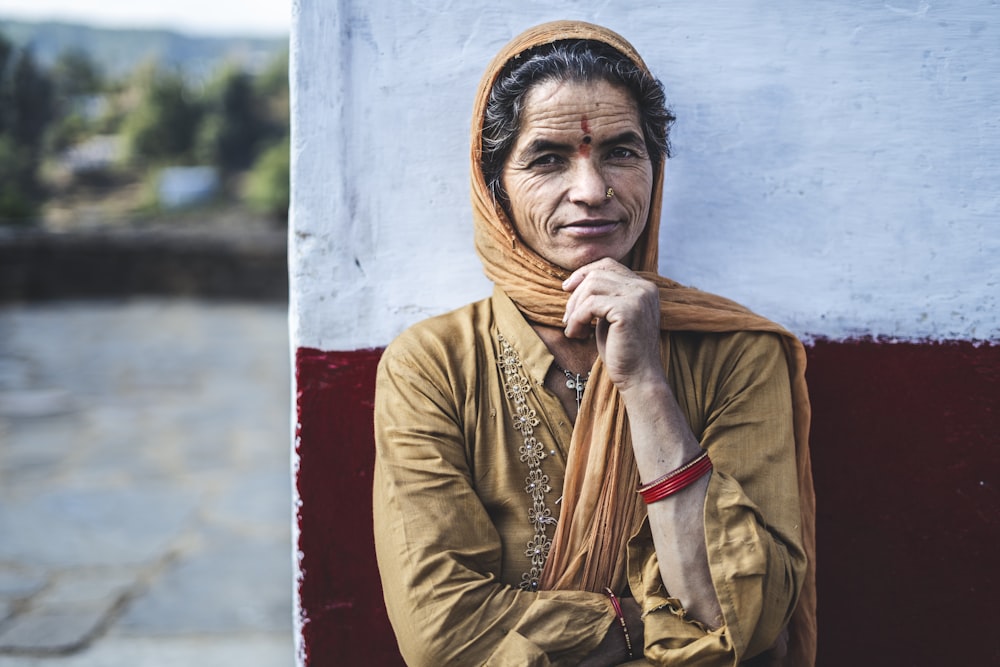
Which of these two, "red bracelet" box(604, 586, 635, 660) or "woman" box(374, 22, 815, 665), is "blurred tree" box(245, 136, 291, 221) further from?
"red bracelet" box(604, 586, 635, 660)

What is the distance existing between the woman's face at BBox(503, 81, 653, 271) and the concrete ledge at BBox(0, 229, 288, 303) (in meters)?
9.55

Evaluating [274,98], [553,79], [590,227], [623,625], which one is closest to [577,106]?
[553,79]

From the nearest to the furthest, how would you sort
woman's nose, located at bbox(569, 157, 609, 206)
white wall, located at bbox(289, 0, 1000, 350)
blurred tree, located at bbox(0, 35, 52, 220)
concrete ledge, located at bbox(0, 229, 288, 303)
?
1. woman's nose, located at bbox(569, 157, 609, 206)
2. white wall, located at bbox(289, 0, 1000, 350)
3. concrete ledge, located at bbox(0, 229, 288, 303)
4. blurred tree, located at bbox(0, 35, 52, 220)

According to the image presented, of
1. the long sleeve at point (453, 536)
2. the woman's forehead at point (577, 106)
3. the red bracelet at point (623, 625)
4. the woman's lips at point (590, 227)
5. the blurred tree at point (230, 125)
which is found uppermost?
the blurred tree at point (230, 125)

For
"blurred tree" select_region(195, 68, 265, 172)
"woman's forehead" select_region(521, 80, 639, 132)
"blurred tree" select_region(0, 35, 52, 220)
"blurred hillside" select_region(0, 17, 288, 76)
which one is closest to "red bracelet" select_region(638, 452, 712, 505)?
Answer: "woman's forehead" select_region(521, 80, 639, 132)

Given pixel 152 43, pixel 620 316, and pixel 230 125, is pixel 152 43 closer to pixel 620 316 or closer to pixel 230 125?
pixel 230 125

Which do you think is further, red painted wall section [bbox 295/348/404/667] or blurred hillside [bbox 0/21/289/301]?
blurred hillside [bbox 0/21/289/301]

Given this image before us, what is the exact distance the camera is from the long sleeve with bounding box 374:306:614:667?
5.03 ft

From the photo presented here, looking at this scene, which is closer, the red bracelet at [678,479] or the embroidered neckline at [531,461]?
the red bracelet at [678,479]

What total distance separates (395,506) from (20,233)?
432 inches

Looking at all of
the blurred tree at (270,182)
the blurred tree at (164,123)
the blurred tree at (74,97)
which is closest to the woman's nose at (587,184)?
the blurred tree at (270,182)

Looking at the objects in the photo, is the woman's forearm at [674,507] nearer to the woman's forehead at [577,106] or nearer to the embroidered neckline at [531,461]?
the embroidered neckline at [531,461]

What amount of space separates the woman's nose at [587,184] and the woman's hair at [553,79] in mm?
145

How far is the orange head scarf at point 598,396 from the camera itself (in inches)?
64.8
